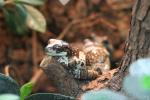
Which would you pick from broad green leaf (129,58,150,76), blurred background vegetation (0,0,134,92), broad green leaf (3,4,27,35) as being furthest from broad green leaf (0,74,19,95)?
blurred background vegetation (0,0,134,92)

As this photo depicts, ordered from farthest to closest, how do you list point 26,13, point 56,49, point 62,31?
point 62,31 → point 26,13 → point 56,49

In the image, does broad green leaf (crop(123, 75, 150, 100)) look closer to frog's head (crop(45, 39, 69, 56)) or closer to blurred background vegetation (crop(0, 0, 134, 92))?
frog's head (crop(45, 39, 69, 56))

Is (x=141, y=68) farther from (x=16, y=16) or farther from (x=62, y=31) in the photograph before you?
(x=62, y=31)

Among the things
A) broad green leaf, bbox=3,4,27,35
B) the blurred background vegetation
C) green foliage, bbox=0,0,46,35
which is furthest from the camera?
the blurred background vegetation

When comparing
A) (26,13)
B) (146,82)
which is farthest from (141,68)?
(26,13)

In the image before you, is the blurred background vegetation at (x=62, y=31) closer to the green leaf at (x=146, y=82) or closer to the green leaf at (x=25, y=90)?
the green leaf at (x=25, y=90)

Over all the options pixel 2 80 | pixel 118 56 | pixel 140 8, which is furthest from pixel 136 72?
pixel 118 56
